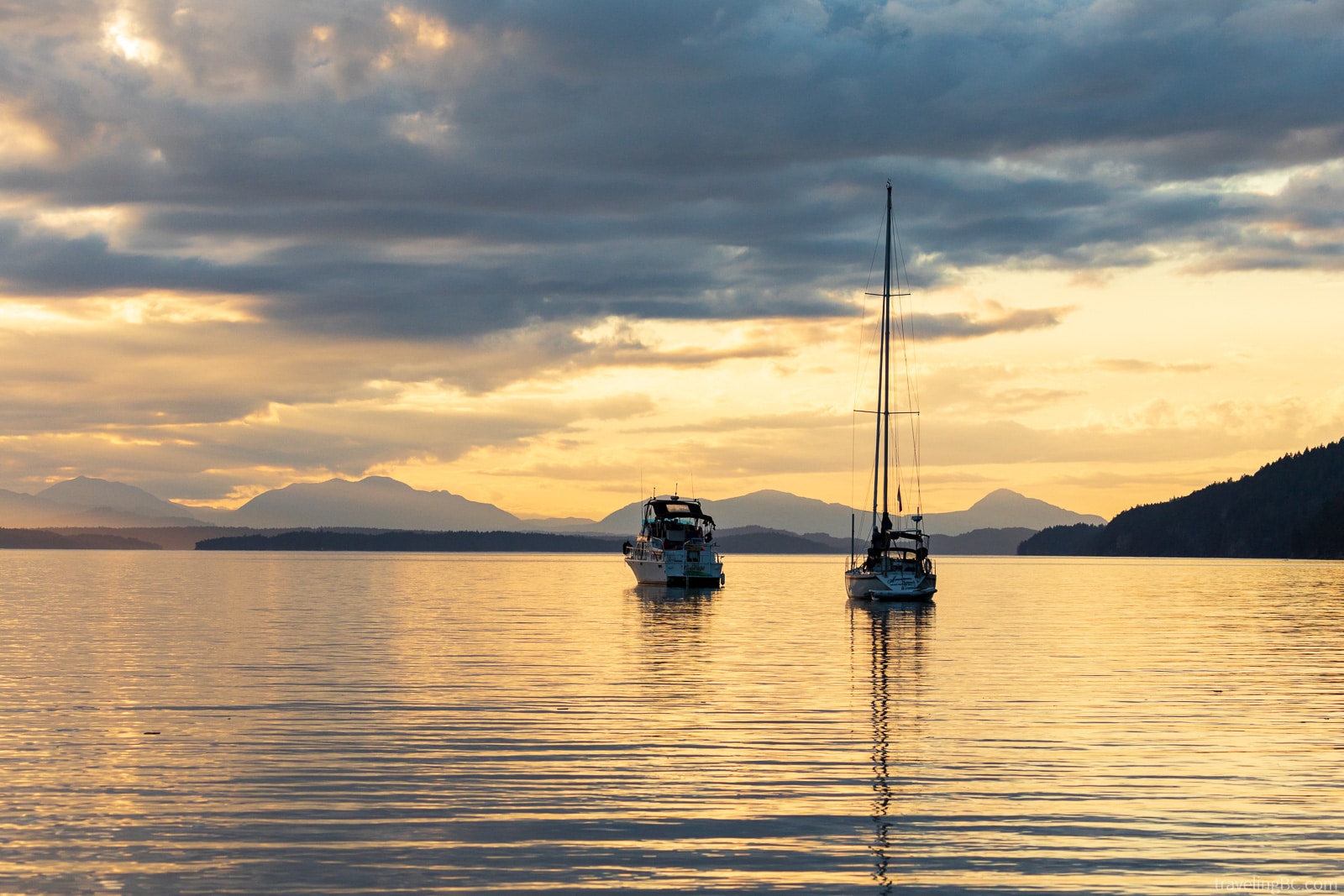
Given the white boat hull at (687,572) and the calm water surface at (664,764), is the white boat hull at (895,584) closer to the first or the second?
the white boat hull at (687,572)

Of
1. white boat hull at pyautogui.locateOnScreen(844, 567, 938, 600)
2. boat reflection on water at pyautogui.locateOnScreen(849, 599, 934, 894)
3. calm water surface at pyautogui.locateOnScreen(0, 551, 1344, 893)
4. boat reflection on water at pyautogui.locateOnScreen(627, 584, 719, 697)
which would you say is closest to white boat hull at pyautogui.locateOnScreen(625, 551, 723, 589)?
boat reflection on water at pyautogui.locateOnScreen(627, 584, 719, 697)

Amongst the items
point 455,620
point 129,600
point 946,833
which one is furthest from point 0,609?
point 946,833

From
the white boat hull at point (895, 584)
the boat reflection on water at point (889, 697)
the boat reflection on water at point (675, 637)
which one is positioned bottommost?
the boat reflection on water at point (675, 637)

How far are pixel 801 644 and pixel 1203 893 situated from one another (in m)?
44.0

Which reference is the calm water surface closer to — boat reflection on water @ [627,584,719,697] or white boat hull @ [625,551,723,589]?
boat reflection on water @ [627,584,719,697]

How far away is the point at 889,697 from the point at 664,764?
14388 millimetres

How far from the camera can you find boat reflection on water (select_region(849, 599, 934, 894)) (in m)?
21.8

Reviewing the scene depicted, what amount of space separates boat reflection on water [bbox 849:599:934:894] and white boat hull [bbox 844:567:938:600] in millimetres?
7399

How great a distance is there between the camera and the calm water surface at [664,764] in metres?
19.3

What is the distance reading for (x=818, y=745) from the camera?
30.5 metres

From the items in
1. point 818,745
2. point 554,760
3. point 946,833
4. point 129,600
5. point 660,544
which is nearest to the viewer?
point 946,833

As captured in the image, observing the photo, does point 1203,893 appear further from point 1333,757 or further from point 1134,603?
point 1134,603

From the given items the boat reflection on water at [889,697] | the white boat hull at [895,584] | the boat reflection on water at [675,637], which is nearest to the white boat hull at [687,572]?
the boat reflection on water at [675,637]

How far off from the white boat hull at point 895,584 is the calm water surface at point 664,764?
111 feet
